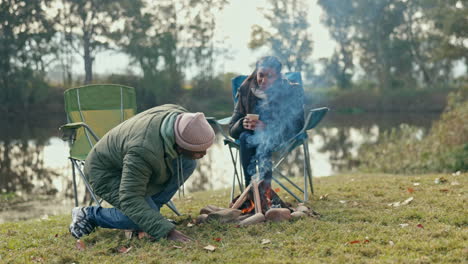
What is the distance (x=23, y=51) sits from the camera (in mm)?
21750

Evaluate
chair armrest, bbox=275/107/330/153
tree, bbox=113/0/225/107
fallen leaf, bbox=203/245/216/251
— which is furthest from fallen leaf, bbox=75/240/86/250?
tree, bbox=113/0/225/107

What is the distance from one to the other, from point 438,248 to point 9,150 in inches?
397

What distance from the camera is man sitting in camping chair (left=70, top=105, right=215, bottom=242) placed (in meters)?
2.49

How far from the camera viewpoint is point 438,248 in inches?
90.4

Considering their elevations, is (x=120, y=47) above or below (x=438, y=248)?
above

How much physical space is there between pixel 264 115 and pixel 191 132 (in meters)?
1.21

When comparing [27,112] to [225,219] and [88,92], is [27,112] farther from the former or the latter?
[225,219]

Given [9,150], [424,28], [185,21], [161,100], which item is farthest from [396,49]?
[9,150]

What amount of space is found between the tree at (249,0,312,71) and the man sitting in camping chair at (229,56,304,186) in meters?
16.2

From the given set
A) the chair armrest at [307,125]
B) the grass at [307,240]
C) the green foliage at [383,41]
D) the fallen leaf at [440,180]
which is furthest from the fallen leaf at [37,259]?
the green foliage at [383,41]

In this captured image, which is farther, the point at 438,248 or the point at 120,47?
the point at 120,47

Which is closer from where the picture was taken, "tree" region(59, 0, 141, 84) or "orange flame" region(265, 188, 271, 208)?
"orange flame" region(265, 188, 271, 208)

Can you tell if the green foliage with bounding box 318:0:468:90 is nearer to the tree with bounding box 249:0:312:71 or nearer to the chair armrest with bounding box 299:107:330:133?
the tree with bounding box 249:0:312:71

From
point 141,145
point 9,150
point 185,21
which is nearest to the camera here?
point 141,145
